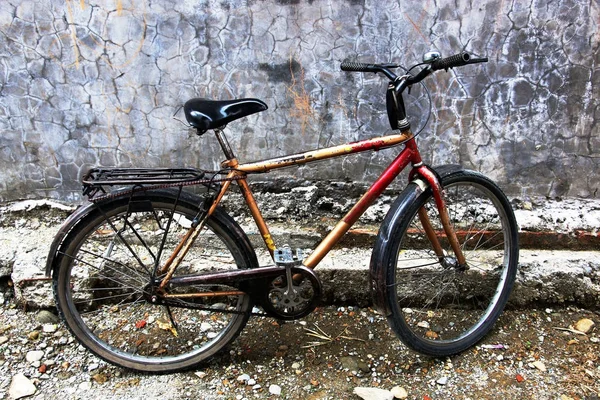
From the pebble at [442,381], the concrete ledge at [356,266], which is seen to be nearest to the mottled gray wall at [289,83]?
the concrete ledge at [356,266]

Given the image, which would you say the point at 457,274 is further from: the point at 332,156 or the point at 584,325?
the point at 332,156

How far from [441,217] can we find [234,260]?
106cm

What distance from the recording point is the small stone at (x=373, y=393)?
6.83 ft

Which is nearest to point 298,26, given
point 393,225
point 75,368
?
point 393,225

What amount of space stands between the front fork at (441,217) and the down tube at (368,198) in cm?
8

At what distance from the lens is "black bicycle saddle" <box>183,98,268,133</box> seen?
192cm

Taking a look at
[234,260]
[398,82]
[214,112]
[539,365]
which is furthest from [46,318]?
[539,365]

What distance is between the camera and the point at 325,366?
2.29 meters

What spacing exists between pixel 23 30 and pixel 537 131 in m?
3.16

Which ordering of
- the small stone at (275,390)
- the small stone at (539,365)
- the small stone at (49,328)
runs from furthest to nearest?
the small stone at (49,328) → the small stone at (539,365) → the small stone at (275,390)

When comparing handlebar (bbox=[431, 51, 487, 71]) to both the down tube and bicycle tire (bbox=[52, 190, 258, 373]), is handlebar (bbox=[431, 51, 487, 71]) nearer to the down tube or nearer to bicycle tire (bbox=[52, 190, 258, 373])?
the down tube

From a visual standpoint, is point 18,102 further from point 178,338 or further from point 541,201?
point 541,201

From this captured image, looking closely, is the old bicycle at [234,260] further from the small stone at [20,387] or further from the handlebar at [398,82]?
the small stone at [20,387]

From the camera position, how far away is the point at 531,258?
2711 mm
